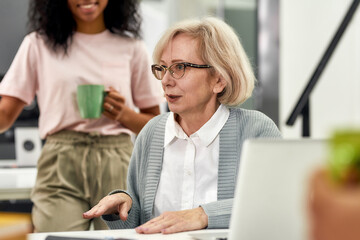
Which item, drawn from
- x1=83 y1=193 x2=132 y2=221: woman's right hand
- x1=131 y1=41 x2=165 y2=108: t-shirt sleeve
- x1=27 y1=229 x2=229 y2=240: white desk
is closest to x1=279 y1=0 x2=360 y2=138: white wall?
x1=131 y1=41 x2=165 y2=108: t-shirt sleeve

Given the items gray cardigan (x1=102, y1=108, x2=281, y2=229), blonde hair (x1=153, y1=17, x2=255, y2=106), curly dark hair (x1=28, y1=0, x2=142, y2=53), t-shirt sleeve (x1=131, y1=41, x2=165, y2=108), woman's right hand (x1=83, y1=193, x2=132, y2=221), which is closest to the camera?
woman's right hand (x1=83, y1=193, x2=132, y2=221)

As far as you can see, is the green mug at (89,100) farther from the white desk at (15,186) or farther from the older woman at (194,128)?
the white desk at (15,186)

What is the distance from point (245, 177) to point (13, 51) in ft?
8.25

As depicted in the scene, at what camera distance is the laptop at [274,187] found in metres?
0.74

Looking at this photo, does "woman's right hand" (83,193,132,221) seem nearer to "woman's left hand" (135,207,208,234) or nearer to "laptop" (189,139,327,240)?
"woman's left hand" (135,207,208,234)

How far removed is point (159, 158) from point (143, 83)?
575 mm

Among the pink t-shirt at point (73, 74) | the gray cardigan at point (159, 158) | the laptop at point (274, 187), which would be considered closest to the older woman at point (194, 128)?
the gray cardigan at point (159, 158)

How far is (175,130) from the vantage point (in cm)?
179

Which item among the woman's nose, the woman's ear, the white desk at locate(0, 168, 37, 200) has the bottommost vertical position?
the white desk at locate(0, 168, 37, 200)

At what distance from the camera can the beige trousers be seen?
2.08 metres

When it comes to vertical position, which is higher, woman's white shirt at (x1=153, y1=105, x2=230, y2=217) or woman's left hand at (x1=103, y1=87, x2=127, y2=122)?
woman's left hand at (x1=103, y1=87, x2=127, y2=122)

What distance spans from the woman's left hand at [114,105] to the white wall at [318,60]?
184cm

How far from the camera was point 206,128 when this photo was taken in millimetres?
1760

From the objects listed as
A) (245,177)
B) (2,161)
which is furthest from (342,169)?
(2,161)
